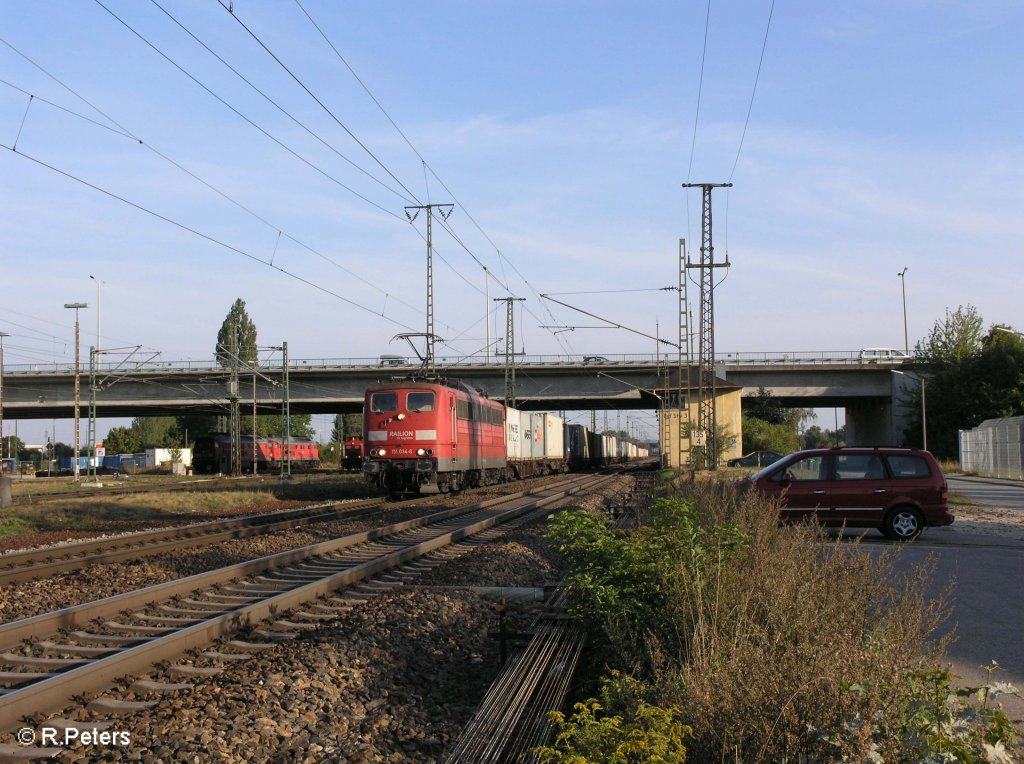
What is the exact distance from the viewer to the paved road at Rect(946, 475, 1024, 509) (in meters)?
24.7

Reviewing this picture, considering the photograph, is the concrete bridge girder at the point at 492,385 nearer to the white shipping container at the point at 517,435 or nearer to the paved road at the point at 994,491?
the white shipping container at the point at 517,435

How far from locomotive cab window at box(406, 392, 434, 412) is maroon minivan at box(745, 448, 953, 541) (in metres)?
11.2

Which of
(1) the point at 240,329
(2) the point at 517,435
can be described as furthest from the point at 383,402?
(1) the point at 240,329

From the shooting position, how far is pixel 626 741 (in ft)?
12.7

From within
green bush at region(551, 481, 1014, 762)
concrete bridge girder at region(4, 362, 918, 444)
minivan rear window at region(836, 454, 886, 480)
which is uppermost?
concrete bridge girder at region(4, 362, 918, 444)

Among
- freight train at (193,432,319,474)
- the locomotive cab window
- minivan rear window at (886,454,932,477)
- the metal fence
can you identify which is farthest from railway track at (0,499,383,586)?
freight train at (193,432,319,474)

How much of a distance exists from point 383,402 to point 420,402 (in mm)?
1229

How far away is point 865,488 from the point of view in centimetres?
1538

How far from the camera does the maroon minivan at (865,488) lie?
1517 cm

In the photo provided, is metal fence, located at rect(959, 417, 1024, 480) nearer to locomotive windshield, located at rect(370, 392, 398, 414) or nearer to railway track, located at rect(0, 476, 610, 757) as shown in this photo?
locomotive windshield, located at rect(370, 392, 398, 414)

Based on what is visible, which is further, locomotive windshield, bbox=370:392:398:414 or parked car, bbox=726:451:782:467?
parked car, bbox=726:451:782:467

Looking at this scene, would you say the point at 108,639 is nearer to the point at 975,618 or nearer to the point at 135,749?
the point at 135,749

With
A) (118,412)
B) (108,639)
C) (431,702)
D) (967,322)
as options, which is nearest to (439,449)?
(108,639)

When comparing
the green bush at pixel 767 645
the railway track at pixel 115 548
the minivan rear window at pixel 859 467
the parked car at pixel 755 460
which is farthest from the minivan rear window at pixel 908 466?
the parked car at pixel 755 460
